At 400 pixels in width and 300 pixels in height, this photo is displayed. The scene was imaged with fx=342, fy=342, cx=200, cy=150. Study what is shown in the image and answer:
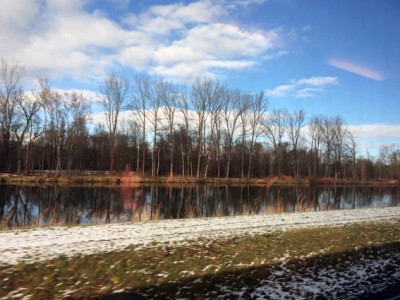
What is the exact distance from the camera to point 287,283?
6703 millimetres

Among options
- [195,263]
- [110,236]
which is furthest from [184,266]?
[110,236]

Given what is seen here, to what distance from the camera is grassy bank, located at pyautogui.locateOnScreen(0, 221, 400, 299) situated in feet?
19.1

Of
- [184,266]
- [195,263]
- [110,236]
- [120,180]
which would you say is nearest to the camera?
[184,266]

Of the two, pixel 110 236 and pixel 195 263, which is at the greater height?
pixel 110 236

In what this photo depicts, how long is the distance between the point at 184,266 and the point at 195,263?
339mm

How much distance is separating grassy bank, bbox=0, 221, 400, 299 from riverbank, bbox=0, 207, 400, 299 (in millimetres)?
17

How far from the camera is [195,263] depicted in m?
7.43

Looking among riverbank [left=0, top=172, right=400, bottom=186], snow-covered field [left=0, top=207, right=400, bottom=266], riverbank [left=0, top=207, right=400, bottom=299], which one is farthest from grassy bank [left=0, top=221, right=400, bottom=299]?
riverbank [left=0, top=172, right=400, bottom=186]

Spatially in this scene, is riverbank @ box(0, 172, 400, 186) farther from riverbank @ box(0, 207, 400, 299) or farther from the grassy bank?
the grassy bank

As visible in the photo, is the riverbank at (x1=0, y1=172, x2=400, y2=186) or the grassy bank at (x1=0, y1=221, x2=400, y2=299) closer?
the grassy bank at (x1=0, y1=221, x2=400, y2=299)

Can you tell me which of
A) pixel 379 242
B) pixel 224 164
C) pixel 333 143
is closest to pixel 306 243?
pixel 379 242

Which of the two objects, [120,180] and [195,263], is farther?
[120,180]

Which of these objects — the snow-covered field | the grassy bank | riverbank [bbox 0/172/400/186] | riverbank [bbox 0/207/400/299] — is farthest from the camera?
riverbank [bbox 0/172/400/186]

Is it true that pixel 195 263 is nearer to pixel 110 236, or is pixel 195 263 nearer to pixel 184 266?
pixel 184 266
